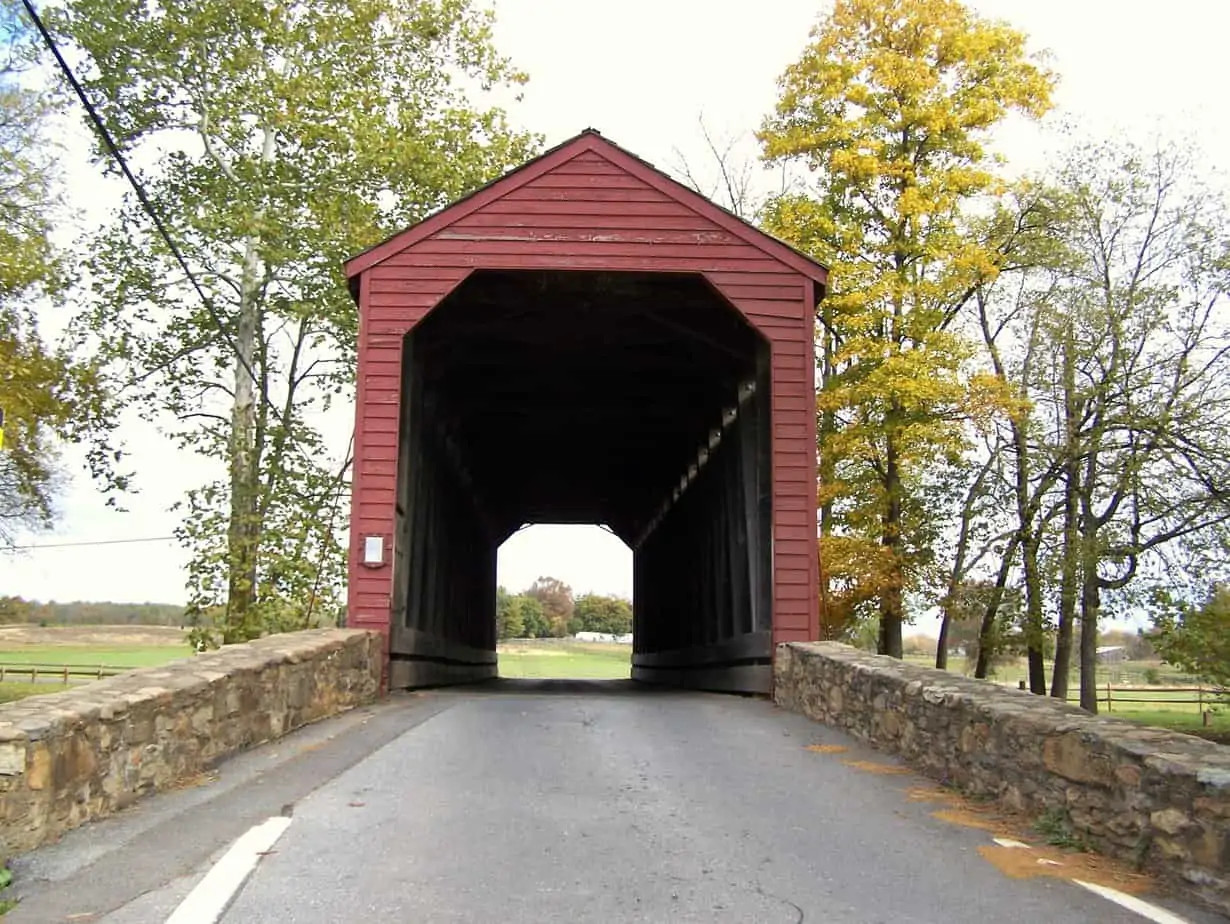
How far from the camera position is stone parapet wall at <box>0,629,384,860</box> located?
14.6ft

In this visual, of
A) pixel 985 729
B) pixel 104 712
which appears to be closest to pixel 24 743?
pixel 104 712

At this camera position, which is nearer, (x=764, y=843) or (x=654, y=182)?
(x=764, y=843)

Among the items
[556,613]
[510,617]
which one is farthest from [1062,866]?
[556,613]

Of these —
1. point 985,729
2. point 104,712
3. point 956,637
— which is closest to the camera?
point 104,712

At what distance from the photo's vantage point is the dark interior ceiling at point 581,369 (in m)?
13.1

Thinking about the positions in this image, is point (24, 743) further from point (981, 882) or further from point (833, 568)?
point (833, 568)

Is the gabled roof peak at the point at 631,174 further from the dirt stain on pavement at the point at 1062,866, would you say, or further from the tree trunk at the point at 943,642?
the tree trunk at the point at 943,642

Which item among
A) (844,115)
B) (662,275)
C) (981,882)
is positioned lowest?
(981,882)

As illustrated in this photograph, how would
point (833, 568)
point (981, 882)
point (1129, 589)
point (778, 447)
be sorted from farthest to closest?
point (833, 568)
point (1129, 589)
point (778, 447)
point (981, 882)

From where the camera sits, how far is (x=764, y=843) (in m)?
4.77

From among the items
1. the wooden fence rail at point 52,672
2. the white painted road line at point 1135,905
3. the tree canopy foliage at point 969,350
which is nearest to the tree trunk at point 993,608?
the tree canopy foliage at point 969,350

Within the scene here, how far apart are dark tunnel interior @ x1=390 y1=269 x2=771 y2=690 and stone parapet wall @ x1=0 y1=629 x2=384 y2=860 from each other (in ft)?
11.8

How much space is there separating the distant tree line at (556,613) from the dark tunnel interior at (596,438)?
68169 millimetres

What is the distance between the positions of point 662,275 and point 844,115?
10.1 m
